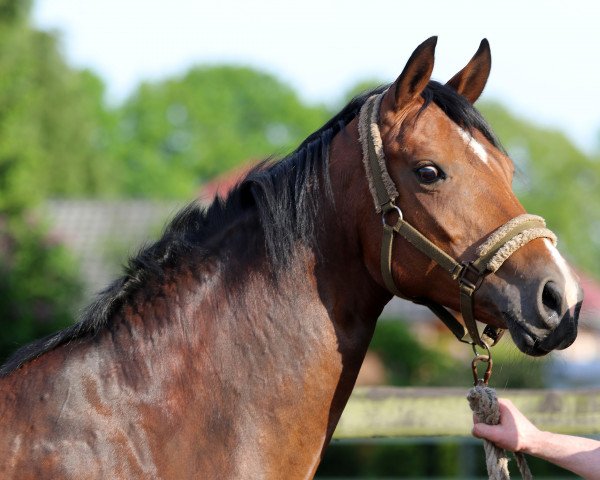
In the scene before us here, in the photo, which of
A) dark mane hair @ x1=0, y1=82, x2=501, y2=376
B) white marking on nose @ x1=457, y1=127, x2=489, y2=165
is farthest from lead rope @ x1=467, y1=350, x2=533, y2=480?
dark mane hair @ x1=0, y1=82, x2=501, y2=376

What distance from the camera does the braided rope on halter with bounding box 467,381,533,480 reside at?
127 inches

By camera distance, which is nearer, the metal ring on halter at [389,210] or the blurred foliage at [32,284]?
the metal ring on halter at [389,210]

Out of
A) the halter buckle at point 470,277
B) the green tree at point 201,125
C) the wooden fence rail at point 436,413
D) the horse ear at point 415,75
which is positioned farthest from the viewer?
the green tree at point 201,125

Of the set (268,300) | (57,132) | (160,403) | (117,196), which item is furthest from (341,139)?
(117,196)

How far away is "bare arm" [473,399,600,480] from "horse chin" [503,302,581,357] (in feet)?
1.15

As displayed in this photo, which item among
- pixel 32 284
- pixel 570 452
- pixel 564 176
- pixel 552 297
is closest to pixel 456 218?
pixel 552 297

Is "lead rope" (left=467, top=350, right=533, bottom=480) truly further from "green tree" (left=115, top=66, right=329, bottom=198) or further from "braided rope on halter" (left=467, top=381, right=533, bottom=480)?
"green tree" (left=115, top=66, right=329, bottom=198)

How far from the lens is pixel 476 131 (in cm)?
326

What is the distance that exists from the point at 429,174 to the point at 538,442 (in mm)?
1069

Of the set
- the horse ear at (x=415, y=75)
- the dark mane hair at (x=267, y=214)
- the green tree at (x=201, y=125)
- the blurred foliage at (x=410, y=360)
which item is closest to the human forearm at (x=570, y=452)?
the dark mane hair at (x=267, y=214)

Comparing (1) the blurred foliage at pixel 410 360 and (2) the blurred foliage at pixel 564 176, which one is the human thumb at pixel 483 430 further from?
(2) the blurred foliage at pixel 564 176

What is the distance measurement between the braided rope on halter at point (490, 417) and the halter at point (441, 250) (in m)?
0.17

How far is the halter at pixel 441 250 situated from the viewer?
9.90 feet

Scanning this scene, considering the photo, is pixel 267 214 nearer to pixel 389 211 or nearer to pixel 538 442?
pixel 389 211
